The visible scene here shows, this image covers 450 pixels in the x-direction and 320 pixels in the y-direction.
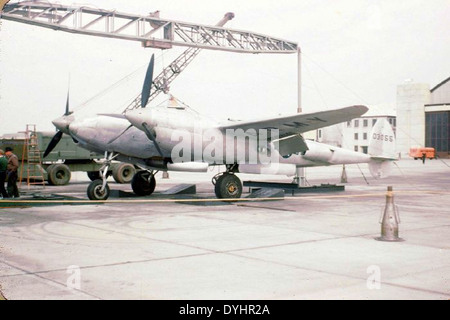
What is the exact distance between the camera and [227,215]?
13.5 m

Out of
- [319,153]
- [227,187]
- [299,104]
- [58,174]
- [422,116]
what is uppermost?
[422,116]

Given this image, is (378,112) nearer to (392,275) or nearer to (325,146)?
(325,146)

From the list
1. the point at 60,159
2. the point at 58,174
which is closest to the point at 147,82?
the point at 58,174

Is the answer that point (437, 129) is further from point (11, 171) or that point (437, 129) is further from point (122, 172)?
point (11, 171)

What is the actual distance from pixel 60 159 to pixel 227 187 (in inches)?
494

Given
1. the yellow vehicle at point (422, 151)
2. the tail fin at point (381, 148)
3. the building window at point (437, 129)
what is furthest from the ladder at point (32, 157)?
the building window at point (437, 129)

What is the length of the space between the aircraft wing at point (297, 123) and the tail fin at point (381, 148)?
596 centimetres

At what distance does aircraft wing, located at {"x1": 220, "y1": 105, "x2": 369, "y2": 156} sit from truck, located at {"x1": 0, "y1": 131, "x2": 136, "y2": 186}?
10.9 m

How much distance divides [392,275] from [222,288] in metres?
2.41

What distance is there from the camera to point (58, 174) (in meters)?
25.6
